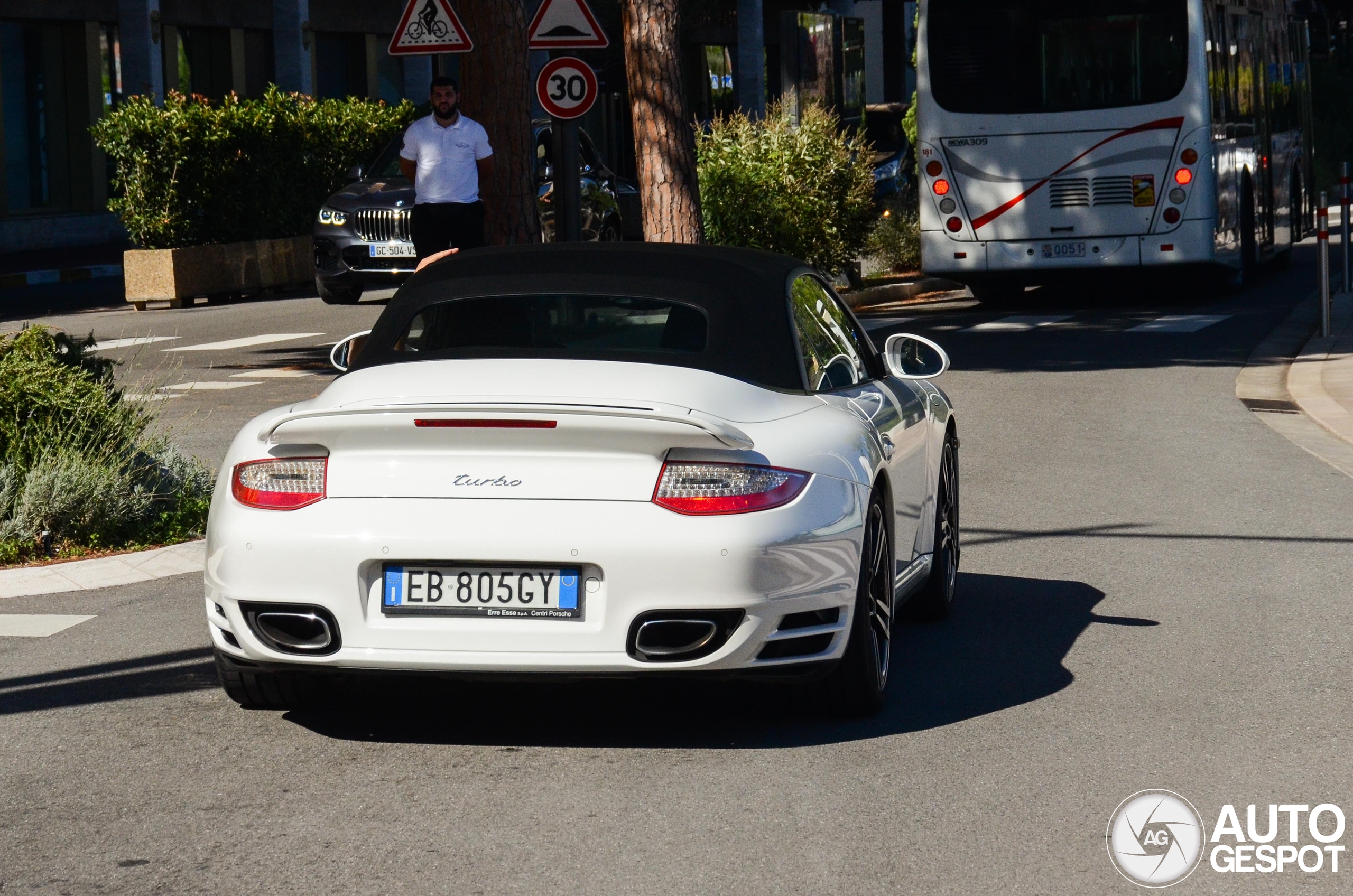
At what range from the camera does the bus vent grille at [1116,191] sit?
68.6ft

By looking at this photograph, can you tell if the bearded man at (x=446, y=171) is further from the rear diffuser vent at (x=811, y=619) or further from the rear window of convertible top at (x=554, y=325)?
the rear diffuser vent at (x=811, y=619)

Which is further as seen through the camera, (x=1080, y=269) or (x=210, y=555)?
(x=1080, y=269)

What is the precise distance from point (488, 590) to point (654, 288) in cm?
130

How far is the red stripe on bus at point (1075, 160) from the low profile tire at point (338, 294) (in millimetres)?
6941

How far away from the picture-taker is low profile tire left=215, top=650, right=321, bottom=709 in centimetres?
594

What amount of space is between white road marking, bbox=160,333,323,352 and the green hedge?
13.9ft

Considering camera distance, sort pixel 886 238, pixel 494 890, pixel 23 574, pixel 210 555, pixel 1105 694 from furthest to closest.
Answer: pixel 886 238 < pixel 23 574 < pixel 1105 694 < pixel 210 555 < pixel 494 890

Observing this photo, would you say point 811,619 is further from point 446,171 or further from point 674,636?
point 446,171

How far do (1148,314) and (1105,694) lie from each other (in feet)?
52.5

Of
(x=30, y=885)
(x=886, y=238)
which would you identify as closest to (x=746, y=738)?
(x=30, y=885)

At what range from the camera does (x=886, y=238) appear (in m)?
27.4

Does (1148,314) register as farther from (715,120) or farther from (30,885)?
(30,885)

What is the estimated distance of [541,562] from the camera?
5250 mm

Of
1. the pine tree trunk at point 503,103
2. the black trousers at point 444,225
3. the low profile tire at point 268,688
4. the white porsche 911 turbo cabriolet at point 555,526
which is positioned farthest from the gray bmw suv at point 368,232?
the white porsche 911 turbo cabriolet at point 555,526
